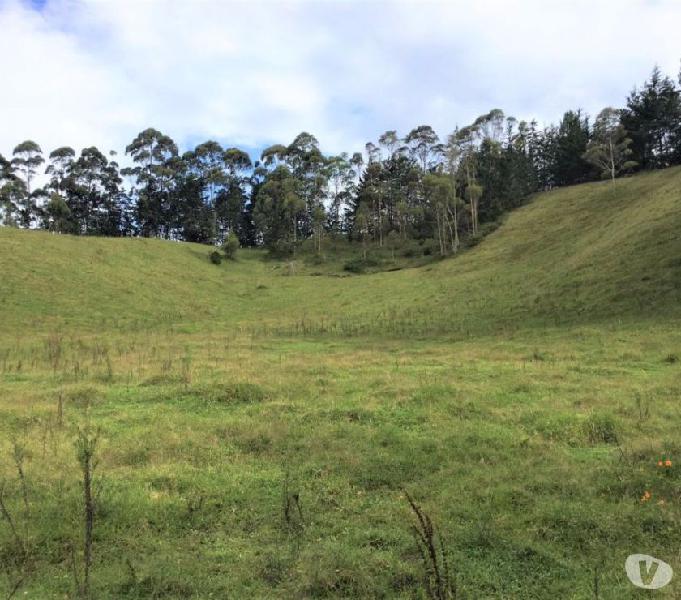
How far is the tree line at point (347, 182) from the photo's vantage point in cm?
7606

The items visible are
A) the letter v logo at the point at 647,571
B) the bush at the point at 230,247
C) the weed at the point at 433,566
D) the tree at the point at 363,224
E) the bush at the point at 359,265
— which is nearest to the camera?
the weed at the point at 433,566

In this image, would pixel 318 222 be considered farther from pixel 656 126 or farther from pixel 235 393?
pixel 235 393

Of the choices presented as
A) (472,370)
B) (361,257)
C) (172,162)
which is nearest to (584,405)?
(472,370)

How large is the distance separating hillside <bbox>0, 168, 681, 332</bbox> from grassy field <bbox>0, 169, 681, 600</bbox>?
1.65 m

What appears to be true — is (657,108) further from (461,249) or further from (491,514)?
(491,514)

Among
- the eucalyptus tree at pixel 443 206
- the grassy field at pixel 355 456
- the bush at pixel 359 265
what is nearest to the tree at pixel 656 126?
the eucalyptus tree at pixel 443 206

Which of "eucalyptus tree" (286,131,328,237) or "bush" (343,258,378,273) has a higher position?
"eucalyptus tree" (286,131,328,237)

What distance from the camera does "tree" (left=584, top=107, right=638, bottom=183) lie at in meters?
72.4

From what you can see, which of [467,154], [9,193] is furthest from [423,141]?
[9,193]

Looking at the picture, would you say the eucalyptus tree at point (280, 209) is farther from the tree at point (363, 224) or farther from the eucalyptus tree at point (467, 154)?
the eucalyptus tree at point (467, 154)

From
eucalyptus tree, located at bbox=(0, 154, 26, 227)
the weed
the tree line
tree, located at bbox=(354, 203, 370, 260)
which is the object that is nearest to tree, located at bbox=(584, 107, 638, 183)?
the tree line

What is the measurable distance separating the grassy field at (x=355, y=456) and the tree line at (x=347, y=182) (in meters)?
49.8

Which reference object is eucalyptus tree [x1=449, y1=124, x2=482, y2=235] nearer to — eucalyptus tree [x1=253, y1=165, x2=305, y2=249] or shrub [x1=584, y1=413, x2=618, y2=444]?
eucalyptus tree [x1=253, y1=165, x2=305, y2=249]

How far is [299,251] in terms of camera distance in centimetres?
8075
